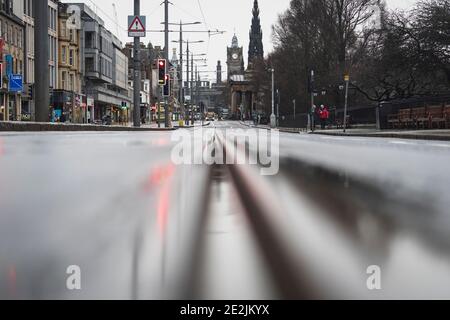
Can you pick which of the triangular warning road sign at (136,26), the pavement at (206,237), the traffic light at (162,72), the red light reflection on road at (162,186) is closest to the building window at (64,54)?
the traffic light at (162,72)

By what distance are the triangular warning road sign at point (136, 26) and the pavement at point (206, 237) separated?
88.2ft

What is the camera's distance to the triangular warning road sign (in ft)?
99.4

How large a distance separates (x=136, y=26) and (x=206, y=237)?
96.3 feet

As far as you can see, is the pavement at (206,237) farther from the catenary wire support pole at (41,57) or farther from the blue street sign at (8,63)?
the blue street sign at (8,63)

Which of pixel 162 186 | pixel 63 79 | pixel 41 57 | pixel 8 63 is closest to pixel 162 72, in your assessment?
pixel 8 63

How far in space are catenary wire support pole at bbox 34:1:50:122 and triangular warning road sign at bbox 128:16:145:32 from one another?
10.00 m

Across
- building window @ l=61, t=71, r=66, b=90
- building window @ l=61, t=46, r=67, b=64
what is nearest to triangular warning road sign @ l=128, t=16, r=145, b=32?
building window @ l=61, t=71, r=66, b=90

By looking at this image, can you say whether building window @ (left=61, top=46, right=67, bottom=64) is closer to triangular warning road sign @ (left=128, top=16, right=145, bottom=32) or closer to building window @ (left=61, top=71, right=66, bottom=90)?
building window @ (left=61, top=71, right=66, bottom=90)

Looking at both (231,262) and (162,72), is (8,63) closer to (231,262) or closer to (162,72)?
(162,72)

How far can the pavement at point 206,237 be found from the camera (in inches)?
66.4

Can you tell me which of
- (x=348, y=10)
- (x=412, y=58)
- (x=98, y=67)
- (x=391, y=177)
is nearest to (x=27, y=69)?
(x=98, y=67)

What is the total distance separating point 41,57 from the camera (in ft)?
66.5

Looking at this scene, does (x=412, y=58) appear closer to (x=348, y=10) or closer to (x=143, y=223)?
(x=348, y=10)

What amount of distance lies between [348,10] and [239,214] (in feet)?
160
